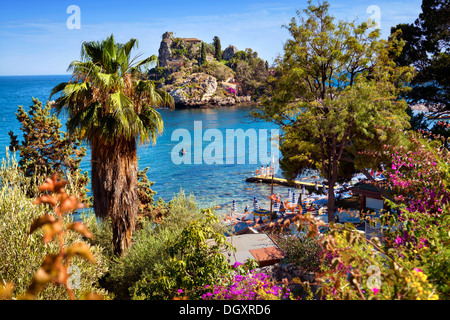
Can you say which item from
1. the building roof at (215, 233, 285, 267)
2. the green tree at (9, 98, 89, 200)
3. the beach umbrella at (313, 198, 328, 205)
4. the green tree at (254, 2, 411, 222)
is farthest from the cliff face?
the building roof at (215, 233, 285, 267)

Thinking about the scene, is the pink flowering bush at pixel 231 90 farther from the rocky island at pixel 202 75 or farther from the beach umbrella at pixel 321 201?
the beach umbrella at pixel 321 201

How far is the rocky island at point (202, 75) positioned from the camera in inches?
4486

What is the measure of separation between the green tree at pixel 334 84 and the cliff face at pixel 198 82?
97.2 metres

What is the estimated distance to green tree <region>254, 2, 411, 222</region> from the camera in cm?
Result: 1362

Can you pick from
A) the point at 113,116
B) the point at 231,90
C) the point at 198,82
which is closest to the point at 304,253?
the point at 113,116

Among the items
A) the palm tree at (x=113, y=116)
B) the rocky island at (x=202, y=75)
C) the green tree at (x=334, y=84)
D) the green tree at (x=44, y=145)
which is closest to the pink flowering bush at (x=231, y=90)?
the rocky island at (x=202, y=75)

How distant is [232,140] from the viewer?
217 ft

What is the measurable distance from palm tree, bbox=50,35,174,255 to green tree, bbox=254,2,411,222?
6655 mm

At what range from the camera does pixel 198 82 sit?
389ft

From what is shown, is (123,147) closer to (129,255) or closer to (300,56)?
(129,255)

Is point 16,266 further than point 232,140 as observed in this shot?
No

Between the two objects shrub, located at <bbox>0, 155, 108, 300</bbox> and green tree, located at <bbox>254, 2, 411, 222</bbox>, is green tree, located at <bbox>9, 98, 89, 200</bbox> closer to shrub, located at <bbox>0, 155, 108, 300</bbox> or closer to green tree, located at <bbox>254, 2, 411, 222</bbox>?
shrub, located at <bbox>0, 155, 108, 300</bbox>
